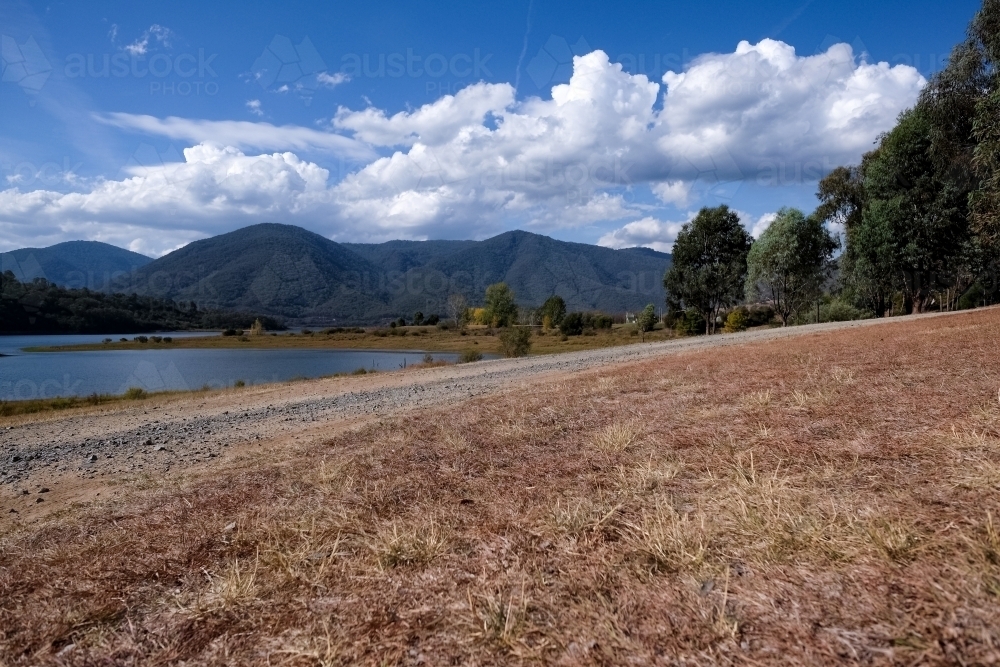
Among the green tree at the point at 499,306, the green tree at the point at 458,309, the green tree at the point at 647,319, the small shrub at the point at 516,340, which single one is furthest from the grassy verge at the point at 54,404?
the green tree at the point at 458,309

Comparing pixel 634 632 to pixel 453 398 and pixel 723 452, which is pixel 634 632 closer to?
pixel 723 452

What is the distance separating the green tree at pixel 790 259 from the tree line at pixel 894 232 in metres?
0.10

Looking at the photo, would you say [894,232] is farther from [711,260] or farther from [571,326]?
[571,326]

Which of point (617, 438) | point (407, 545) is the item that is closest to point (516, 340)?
point (617, 438)

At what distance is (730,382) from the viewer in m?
8.16

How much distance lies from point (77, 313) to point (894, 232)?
14693 centimetres

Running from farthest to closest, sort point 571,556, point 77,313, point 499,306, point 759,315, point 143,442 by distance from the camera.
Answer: point 77,313
point 499,306
point 759,315
point 143,442
point 571,556

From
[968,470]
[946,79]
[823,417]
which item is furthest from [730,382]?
[946,79]

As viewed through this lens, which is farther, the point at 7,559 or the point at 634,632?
the point at 7,559

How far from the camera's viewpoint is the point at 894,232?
3428 centimetres

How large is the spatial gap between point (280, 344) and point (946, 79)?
3681 inches

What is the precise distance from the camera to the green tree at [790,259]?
45.8m

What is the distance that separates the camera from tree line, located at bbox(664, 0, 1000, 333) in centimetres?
2208

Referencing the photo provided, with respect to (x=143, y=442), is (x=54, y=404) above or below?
below
